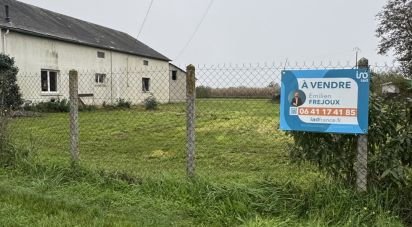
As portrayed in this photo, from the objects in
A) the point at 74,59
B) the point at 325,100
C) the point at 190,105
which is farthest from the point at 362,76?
the point at 74,59

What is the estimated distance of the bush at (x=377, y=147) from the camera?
3832mm

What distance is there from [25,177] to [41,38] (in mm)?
18091

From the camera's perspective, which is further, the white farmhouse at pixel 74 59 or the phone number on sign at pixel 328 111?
the white farmhouse at pixel 74 59

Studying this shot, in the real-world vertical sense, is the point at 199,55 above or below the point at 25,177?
above

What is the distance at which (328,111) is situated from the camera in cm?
411

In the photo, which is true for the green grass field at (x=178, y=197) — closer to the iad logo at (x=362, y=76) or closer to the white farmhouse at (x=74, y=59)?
the iad logo at (x=362, y=76)

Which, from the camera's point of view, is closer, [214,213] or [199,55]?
[214,213]

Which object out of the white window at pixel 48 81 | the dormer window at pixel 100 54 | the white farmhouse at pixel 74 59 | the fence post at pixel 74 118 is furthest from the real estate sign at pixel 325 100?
the dormer window at pixel 100 54

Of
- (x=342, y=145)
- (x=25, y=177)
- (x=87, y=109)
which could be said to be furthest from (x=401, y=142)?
(x=87, y=109)

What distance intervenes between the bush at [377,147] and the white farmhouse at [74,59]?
1130 cm

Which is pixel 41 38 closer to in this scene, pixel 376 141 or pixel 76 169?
pixel 76 169

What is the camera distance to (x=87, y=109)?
21.5m

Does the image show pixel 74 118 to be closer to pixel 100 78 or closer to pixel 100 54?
pixel 100 78

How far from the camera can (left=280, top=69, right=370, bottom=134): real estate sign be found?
3.93m
